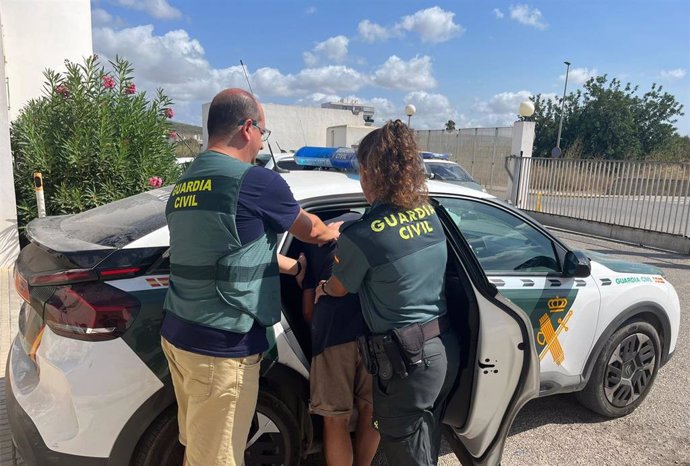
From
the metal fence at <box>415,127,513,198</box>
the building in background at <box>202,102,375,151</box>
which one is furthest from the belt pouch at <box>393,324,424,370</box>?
the building in background at <box>202,102,375,151</box>

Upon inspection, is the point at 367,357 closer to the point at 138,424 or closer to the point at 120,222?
the point at 138,424

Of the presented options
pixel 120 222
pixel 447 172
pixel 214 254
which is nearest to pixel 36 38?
pixel 120 222

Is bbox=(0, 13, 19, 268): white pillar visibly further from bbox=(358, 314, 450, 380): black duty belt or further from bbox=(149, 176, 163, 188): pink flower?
bbox=(358, 314, 450, 380): black duty belt

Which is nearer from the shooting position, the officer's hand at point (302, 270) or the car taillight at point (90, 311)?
the car taillight at point (90, 311)

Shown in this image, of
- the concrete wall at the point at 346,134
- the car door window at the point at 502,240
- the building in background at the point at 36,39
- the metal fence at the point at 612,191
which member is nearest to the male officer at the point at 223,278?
the car door window at the point at 502,240

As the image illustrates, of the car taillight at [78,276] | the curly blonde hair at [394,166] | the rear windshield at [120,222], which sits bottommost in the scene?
the car taillight at [78,276]

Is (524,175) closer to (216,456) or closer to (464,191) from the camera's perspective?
(464,191)

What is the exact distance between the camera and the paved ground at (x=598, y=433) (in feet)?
9.66

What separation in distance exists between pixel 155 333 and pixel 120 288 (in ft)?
0.73

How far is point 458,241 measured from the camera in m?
2.28

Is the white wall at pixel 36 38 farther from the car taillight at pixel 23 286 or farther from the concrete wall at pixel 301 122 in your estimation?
the concrete wall at pixel 301 122

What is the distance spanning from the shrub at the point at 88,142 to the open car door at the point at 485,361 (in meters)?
5.52

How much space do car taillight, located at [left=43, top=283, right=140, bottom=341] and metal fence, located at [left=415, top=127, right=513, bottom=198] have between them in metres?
18.4

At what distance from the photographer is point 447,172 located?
410 inches
